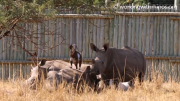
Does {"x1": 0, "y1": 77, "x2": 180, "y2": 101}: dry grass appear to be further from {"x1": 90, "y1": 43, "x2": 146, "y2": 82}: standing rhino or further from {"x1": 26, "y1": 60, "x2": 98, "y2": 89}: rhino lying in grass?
{"x1": 90, "y1": 43, "x2": 146, "y2": 82}: standing rhino

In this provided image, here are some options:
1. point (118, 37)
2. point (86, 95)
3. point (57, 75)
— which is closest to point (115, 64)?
point (57, 75)

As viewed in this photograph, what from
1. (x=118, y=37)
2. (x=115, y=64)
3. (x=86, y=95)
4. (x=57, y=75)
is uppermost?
(x=118, y=37)

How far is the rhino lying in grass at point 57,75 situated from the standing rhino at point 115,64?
0.79 ft

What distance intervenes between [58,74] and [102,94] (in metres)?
1.00

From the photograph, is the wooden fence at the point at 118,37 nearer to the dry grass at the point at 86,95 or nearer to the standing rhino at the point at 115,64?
the standing rhino at the point at 115,64

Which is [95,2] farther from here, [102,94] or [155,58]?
[155,58]

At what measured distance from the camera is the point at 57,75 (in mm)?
7660

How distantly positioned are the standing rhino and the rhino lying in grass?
0.79ft

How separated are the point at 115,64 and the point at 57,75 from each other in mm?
1371

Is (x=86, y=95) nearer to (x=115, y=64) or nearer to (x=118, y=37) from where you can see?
(x=115, y=64)

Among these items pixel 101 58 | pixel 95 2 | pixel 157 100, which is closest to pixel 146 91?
pixel 157 100

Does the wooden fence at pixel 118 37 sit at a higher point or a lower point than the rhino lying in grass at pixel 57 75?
higher

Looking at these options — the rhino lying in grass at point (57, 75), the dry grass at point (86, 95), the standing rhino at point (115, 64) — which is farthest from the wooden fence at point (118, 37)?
the dry grass at point (86, 95)

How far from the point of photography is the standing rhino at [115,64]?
814cm
